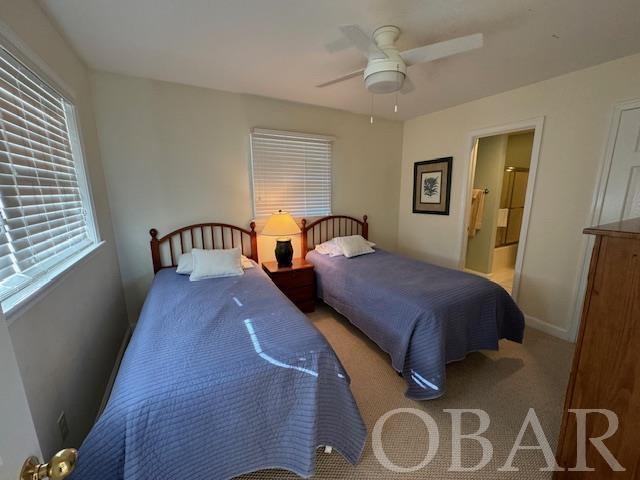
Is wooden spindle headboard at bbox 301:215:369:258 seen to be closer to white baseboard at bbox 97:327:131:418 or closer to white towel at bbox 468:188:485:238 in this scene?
white towel at bbox 468:188:485:238

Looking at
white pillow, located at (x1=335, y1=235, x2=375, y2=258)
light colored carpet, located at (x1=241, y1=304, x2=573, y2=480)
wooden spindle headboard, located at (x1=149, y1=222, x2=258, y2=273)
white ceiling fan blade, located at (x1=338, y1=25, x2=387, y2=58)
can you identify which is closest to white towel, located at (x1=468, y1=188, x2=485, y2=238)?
light colored carpet, located at (x1=241, y1=304, x2=573, y2=480)

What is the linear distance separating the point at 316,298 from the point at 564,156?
113 inches

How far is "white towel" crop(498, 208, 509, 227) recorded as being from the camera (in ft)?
14.1

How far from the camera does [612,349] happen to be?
3.30 ft

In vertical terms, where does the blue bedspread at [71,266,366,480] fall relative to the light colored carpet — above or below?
above

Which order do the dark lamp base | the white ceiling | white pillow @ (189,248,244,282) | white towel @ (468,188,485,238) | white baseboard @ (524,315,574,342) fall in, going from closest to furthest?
the white ceiling
white pillow @ (189,248,244,282)
white baseboard @ (524,315,574,342)
the dark lamp base
white towel @ (468,188,485,238)

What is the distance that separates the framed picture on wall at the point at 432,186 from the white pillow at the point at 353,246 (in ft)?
3.51

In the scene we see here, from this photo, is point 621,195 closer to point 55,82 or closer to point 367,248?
point 367,248

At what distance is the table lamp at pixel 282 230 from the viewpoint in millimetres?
2779

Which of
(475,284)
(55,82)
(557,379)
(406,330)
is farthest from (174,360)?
A: (557,379)

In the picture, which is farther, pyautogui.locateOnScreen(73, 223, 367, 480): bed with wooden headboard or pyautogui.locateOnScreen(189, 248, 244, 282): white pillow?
pyautogui.locateOnScreen(189, 248, 244, 282): white pillow

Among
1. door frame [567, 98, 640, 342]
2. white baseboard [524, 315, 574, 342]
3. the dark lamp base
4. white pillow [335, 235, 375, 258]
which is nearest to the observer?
door frame [567, 98, 640, 342]

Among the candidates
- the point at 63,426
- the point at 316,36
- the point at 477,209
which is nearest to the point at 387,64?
the point at 316,36

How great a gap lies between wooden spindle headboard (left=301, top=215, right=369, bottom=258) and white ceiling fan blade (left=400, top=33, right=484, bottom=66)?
79.3 inches
